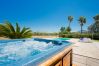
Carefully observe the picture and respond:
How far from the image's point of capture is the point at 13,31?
26.6 feet

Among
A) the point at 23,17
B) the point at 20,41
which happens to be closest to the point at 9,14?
the point at 23,17

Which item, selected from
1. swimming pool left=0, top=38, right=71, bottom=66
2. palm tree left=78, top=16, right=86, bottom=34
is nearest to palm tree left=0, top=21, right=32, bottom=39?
swimming pool left=0, top=38, right=71, bottom=66

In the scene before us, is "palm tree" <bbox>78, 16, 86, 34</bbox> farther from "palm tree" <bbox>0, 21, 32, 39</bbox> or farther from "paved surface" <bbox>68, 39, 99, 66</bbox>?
"paved surface" <bbox>68, 39, 99, 66</bbox>

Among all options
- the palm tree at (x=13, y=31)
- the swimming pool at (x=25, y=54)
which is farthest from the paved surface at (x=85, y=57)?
the palm tree at (x=13, y=31)

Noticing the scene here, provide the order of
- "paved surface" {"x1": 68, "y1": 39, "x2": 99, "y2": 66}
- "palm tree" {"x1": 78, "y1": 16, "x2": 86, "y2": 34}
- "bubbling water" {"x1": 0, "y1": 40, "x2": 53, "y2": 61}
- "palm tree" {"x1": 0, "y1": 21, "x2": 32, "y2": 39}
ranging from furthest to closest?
"palm tree" {"x1": 78, "y1": 16, "x2": 86, "y2": 34} < "palm tree" {"x1": 0, "y1": 21, "x2": 32, "y2": 39} < "paved surface" {"x1": 68, "y1": 39, "x2": 99, "y2": 66} < "bubbling water" {"x1": 0, "y1": 40, "x2": 53, "y2": 61}

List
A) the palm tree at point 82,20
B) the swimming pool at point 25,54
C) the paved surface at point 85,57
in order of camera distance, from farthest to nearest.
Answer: the palm tree at point 82,20
the paved surface at point 85,57
the swimming pool at point 25,54

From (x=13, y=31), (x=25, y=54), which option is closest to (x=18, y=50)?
(x=25, y=54)

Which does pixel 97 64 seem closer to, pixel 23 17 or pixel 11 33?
pixel 11 33

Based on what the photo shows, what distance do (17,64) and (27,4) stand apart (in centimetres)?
1887

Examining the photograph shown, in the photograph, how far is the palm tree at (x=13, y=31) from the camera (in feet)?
25.5

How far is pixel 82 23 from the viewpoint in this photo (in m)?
36.8

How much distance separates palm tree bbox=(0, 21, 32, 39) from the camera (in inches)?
306

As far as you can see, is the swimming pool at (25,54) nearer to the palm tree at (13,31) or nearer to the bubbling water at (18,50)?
the bubbling water at (18,50)

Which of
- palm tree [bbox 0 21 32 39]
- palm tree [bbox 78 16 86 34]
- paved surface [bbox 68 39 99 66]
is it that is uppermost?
palm tree [bbox 78 16 86 34]
